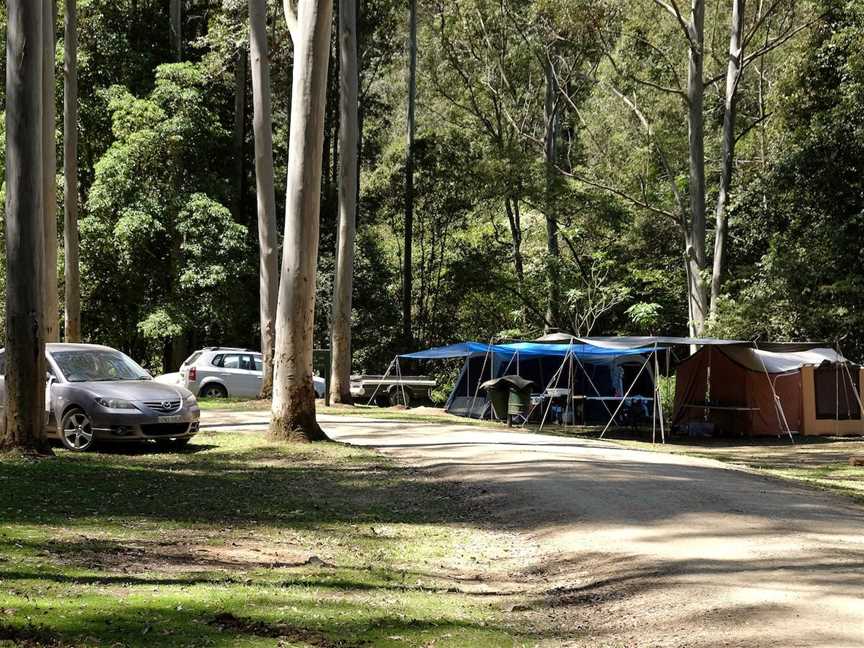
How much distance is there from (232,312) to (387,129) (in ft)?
45.3

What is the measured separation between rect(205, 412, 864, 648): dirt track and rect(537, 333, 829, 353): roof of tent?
746 cm

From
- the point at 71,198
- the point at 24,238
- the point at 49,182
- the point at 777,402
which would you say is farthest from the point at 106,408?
the point at 777,402

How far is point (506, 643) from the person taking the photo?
18.5ft

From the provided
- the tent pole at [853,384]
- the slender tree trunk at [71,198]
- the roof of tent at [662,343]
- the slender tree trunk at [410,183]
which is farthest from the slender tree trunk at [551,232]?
the slender tree trunk at [71,198]

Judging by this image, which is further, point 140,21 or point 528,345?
point 140,21

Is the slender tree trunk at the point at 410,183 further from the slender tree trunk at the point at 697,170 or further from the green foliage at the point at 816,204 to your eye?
the green foliage at the point at 816,204

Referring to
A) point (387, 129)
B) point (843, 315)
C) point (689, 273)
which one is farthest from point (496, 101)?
point (843, 315)

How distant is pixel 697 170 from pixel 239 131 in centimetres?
1717

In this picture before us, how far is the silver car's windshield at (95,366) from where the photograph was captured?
14.3m

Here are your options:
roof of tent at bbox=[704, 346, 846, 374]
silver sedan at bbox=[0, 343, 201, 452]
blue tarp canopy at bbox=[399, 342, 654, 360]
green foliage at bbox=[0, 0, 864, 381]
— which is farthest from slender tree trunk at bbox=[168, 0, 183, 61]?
silver sedan at bbox=[0, 343, 201, 452]

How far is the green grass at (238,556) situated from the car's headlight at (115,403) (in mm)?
711

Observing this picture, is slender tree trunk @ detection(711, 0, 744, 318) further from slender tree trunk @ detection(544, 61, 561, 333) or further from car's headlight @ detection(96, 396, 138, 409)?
car's headlight @ detection(96, 396, 138, 409)

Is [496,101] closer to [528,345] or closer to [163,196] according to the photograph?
[163,196]

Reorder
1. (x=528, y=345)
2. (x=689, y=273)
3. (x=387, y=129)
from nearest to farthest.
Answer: (x=528, y=345) < (x=689, y=273) < (x=387, y=129)
